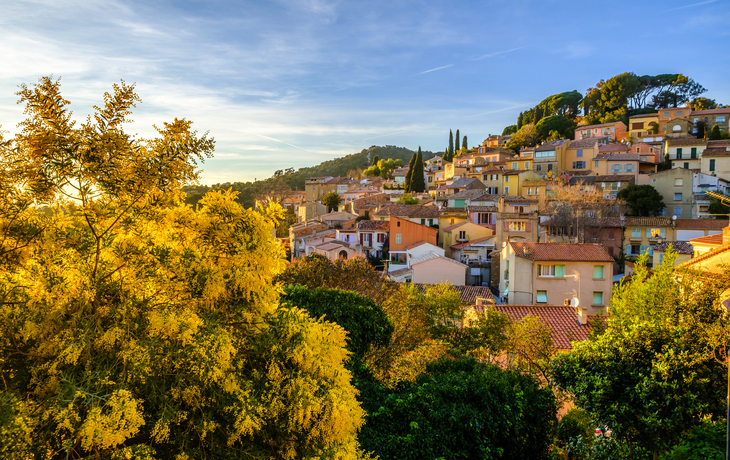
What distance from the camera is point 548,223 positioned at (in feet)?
130

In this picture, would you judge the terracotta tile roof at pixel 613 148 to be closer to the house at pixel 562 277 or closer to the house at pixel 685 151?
the house at pixel 685 151

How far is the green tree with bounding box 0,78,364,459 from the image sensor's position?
14.7ft

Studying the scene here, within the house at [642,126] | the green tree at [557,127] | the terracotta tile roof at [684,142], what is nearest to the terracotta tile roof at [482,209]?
the terracotta tile roof at [684,142]

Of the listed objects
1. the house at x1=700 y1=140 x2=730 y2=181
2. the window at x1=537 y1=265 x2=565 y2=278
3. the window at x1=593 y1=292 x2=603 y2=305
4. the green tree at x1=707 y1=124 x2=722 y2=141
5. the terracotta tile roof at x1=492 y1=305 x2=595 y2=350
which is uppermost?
the green tree at x1=707 y1=124 x2=722 y2=141

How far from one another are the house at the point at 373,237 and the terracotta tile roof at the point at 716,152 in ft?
117

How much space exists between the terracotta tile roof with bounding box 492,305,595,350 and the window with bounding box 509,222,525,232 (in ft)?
58.6

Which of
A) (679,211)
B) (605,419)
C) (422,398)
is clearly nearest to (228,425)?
(422,398)

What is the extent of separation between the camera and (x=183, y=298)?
5.09 metres

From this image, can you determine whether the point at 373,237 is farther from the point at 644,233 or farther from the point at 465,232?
the point at 644,233

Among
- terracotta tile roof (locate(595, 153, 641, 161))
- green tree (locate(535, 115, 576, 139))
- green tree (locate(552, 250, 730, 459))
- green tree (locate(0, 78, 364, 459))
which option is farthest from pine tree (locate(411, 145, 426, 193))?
green tree (locate(0, 78, 364, 459))

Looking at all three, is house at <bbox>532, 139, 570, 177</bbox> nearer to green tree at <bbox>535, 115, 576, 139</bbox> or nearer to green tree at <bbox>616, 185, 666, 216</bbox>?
green tree at <bbox>616, 185, 666, 216</bbox>

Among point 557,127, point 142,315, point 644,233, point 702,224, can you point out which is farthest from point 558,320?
point 557,127

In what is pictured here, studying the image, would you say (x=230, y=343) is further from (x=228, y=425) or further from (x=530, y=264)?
(x=530, y=264)

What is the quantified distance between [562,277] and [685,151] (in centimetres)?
3866
